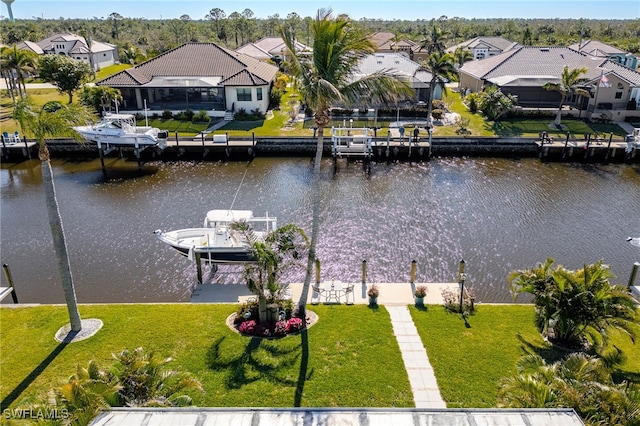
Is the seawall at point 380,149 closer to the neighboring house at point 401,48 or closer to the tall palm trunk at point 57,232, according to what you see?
the tall palm trunk at point 57,232

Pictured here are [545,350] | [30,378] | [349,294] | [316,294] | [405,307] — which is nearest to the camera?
[30,378]

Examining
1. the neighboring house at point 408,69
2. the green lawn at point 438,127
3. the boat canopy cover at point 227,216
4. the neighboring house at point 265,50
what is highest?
the neighboring house at point 265,50

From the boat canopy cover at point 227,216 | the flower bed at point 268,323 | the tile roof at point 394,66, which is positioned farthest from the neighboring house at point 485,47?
the flower bed at point 268,323

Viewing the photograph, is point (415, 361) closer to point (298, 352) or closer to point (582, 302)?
point (298, 352)

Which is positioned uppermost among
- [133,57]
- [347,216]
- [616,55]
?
[616,55]

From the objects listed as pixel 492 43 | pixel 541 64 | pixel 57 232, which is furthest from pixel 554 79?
pixel 57 232

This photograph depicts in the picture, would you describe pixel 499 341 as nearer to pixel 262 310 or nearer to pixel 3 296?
pixel 262 310

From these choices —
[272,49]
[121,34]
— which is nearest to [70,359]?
[272,49]
